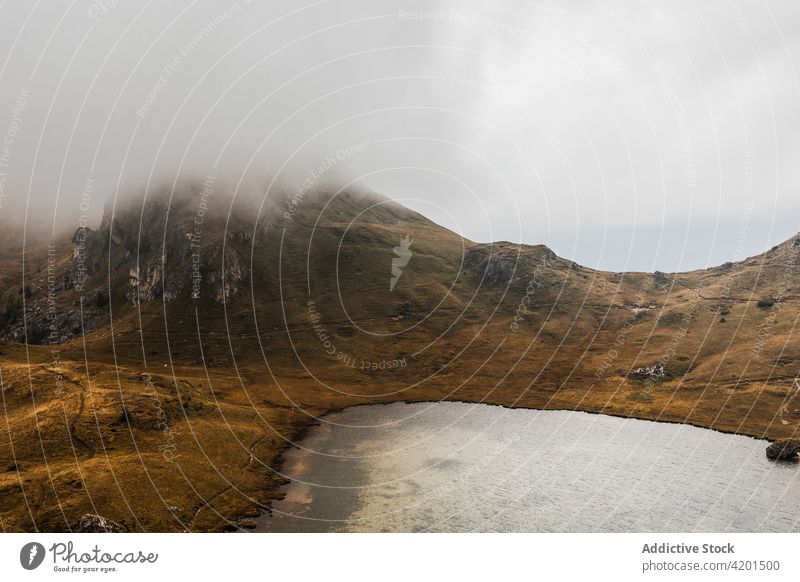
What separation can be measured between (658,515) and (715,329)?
134276 mm

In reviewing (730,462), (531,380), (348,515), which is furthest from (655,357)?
(348,515)

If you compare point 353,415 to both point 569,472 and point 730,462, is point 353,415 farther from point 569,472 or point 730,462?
point 730,462

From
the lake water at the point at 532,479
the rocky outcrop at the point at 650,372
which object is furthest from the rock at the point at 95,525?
the rocky outcrop at the point at 650,372

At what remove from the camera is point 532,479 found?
254ft

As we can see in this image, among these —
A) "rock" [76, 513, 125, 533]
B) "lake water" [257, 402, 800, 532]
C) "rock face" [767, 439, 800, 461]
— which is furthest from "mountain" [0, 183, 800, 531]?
"rock face" [767, 439, 800, 461]

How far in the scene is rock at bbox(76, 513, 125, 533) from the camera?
5295cm

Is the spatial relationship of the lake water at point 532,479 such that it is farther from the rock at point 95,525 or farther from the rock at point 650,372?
the rock at point 650,372

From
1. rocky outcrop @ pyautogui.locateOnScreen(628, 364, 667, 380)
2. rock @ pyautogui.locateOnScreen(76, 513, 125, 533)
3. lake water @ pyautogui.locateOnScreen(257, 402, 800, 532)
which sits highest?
rocky outcrop @ pyautogui.locateOnScreen(628, 364, 667, 380)

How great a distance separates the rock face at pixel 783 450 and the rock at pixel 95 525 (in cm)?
10987

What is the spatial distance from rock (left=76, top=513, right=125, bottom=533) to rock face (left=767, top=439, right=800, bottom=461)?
10987 cm

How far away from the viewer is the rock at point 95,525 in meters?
53.0

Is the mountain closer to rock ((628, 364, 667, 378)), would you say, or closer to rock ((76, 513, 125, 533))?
rock ((628, 364, 667, 378))

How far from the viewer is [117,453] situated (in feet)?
237
